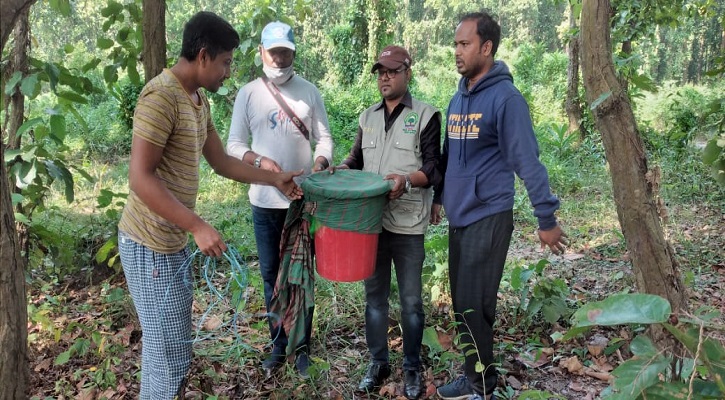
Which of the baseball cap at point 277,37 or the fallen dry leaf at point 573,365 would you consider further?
the fallen dry leaf at point 573,365

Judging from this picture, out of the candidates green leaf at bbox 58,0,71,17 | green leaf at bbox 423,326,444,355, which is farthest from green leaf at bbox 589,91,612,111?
green leaf at bbox 58,0,71,17

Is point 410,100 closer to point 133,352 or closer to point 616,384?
point 616,384

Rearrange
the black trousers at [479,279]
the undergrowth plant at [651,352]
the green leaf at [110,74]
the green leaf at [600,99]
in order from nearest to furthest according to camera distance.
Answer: the undergrowth plant at [651,352]
the green leaf at [600,99]
the black trousers at [479,279]
the green leaf at [110,74]

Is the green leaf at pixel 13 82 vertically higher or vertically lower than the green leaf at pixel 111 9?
lower

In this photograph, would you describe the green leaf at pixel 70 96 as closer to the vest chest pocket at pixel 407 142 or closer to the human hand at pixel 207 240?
the human hand at pixel 207 240

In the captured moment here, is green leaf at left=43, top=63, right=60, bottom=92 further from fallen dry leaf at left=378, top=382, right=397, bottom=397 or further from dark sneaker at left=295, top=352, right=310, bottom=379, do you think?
fallen dry leaf at left=378, top=382, right=397, bottom=397

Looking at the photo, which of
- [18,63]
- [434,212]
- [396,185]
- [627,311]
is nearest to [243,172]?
[396,185]

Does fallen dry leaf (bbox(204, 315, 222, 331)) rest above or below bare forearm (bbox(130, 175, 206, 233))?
below

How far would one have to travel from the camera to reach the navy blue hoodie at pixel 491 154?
2.22 m

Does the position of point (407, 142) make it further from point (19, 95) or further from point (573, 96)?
point (573, 96)

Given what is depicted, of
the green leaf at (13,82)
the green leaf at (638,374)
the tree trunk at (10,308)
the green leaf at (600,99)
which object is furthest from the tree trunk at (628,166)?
the green leaf at (13,82)

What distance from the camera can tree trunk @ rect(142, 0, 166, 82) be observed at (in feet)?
9.75

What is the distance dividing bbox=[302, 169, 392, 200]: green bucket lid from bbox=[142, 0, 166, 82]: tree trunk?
1.29m

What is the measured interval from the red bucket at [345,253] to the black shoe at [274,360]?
0.75 metres
